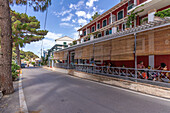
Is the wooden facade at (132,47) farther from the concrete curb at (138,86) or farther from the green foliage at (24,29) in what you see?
the green foliage at (24,29)

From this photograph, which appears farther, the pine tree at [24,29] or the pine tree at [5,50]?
the pine tree at [24,29]

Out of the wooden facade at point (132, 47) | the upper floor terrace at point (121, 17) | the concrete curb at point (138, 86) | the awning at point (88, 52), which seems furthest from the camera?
the awning at point (88, 52)

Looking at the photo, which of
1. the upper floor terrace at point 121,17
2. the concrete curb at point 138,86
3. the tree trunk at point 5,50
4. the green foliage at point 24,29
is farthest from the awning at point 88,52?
the green foliage at point 24,29

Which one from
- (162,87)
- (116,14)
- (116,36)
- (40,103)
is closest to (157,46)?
(162,87)

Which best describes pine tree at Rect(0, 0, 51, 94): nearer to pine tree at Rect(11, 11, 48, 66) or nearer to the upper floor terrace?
the upper floor terrace

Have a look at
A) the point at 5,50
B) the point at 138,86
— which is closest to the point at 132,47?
the point at 138,86

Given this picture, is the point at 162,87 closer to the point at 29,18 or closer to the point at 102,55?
the point at 102,55

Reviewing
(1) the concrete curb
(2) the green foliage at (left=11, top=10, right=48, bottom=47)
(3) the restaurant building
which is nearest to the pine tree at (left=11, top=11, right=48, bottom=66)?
(2) the green foliage at (left=11, top=10, right=48, bottom=47)

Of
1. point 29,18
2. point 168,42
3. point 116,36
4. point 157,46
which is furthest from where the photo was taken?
point 29,18

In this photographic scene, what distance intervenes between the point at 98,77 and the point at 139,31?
4.46 metres

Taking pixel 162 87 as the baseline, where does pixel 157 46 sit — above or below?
above

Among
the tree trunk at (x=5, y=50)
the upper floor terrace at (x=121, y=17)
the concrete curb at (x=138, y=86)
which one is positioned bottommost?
the concrete curb at (x=138, y=86)

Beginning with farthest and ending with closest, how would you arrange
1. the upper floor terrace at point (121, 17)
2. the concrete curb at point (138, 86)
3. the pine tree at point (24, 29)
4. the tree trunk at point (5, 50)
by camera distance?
1. the pine tree at point (24, 29)
2. the upper floor terrace at point (121, 17)
3. the tree trunk at point (5, 50)
4. the concrete curb at point (138, 86)

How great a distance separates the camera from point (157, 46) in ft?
15.9
